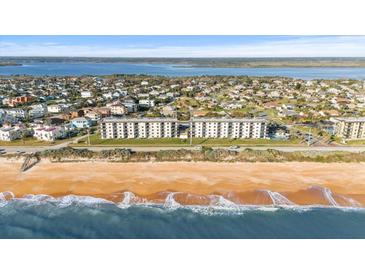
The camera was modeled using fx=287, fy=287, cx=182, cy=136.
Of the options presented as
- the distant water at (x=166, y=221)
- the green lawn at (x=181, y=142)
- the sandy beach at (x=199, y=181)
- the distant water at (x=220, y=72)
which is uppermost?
the distant water at (x=220, y=72)

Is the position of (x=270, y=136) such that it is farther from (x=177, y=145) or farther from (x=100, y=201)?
(x=100, y=201)

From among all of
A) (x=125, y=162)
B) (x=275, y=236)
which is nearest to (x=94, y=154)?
(x=125, y=162)

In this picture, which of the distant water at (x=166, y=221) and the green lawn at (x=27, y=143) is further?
the green lawn at (x=27, y=143)

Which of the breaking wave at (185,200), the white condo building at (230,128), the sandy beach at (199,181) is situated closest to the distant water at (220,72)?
the white condo building at (230,128)

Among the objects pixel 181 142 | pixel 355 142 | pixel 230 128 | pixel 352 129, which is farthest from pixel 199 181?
pixel 352 129

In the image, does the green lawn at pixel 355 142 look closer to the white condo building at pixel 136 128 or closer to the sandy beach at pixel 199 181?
the sandy beach at pixel 199 181

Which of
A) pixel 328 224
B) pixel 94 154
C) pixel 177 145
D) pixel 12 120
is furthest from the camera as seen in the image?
pixel 12 120

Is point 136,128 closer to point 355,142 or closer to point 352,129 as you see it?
point 355,142

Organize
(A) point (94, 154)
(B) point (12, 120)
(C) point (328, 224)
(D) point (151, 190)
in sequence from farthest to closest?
(B) point (12, 120), (A) point (94, 154), (D) point (151, 190), (C) point (328, 224)
